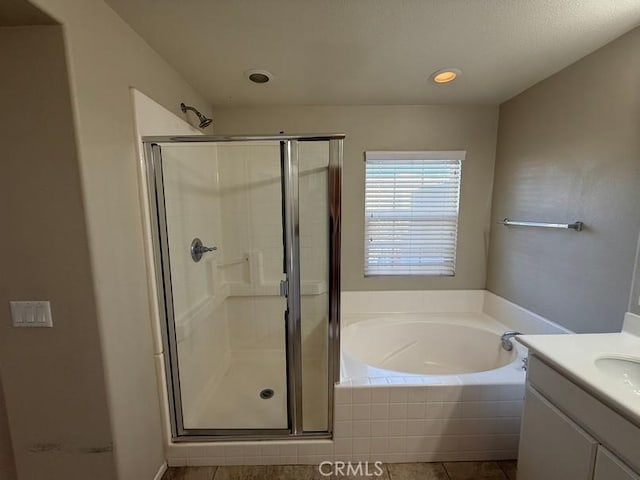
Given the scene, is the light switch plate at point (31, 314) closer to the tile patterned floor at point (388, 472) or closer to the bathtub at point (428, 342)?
the tile patterned floor at point (388, 472)

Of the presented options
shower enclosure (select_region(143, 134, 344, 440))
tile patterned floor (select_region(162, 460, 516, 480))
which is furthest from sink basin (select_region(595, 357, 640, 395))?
shower enclosure (select_region(143, 134, 344, 440))

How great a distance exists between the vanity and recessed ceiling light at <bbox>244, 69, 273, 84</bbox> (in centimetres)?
197

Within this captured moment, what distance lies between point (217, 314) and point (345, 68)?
2061mm

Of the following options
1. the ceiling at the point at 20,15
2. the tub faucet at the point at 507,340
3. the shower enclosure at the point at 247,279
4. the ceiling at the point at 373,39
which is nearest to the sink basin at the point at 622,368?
the tub faucet at the point at 507,340

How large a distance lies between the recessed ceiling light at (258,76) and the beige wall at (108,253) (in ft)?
1.77

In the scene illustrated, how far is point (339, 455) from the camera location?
58.0 inches

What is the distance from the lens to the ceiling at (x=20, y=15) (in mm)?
775

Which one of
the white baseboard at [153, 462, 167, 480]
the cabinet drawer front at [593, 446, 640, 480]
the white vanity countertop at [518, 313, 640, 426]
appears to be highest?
the white vanity countertop at [518, 313, 640, 426]

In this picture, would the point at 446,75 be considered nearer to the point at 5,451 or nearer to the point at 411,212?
the point at 411,212

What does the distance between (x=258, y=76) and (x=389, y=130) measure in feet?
3.57

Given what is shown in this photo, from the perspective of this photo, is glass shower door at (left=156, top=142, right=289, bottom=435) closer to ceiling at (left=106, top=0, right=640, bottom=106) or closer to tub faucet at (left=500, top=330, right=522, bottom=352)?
ceiling at (left=106, top=0, right=640, bottom=106)

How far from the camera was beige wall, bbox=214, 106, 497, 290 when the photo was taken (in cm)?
213

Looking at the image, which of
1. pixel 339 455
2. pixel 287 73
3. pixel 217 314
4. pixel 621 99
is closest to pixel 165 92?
pixel 287 73

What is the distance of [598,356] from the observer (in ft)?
3.35
